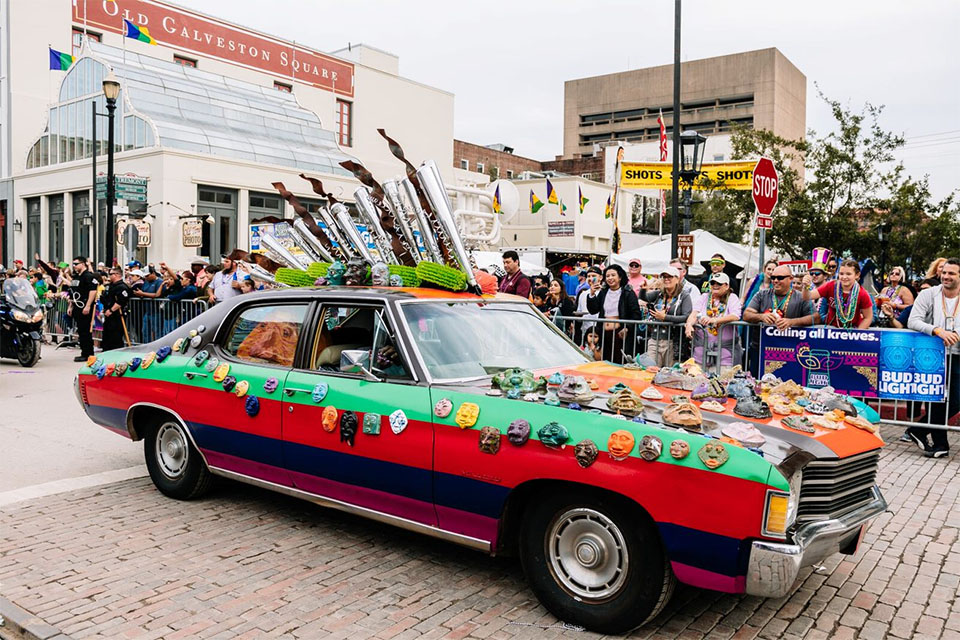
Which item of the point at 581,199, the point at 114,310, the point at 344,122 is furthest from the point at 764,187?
the point at 344,122

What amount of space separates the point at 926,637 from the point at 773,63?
95.5m

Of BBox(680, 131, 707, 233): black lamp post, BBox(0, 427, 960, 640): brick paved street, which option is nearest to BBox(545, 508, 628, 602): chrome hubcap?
BBox(0, 427, 960, 640): brick paved street

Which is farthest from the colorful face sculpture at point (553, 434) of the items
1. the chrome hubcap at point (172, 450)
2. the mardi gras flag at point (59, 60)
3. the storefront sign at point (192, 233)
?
the mardi gras flag at point (59, 60)

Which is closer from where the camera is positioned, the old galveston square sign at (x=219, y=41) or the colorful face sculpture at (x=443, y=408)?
the colorful face sculpture at (x=443, y=408)

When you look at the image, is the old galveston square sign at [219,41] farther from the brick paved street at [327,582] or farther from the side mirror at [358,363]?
the side mirror at [358,363]

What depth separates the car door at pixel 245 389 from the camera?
506cm

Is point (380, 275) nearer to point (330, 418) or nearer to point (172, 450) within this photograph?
point (330, 418)

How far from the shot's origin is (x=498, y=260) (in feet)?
80.8

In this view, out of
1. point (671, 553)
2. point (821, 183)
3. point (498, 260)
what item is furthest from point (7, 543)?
point (821, 183)

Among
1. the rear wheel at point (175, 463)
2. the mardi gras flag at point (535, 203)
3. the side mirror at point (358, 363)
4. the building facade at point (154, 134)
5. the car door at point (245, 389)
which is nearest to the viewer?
the side mirror at point (358, 363)

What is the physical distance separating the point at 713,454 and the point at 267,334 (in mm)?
3284

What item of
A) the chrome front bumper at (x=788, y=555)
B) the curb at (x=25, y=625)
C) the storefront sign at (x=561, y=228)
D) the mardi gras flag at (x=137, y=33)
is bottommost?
the curb at (x=25, y=625)

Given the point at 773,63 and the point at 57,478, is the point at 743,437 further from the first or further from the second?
the point at 773,63

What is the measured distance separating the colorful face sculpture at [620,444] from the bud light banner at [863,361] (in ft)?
17.8
